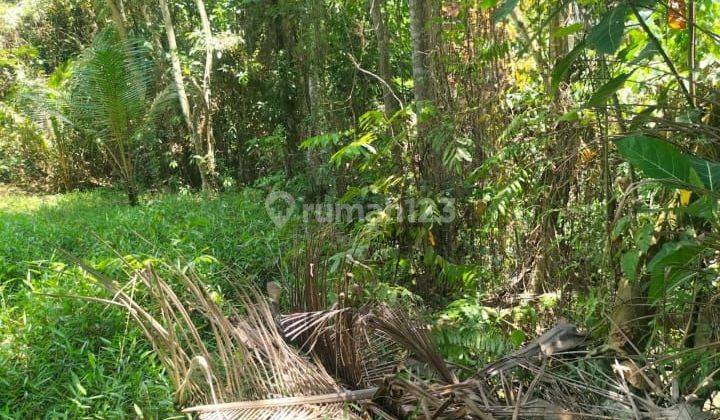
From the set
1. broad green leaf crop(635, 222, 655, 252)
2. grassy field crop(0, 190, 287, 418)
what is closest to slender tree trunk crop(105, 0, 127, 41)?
grassy field crop(0, 190, 287, 418)

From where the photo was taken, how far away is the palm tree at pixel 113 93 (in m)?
6.94

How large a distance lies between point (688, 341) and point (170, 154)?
8.81 m

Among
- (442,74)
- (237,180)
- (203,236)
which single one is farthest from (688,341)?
(237,180)

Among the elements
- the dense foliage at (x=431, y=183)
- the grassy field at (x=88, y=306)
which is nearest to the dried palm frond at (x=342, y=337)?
the dense foliage at (x=431, y=183)

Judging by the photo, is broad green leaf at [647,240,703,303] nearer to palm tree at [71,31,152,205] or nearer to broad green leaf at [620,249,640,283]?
broad green leaf at [620,249,640,283]

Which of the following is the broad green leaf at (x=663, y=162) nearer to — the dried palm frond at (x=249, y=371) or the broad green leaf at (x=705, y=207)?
the broad green leaf at (x=705, y=207)

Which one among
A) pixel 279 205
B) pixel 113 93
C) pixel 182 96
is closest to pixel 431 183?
pixel 279 205

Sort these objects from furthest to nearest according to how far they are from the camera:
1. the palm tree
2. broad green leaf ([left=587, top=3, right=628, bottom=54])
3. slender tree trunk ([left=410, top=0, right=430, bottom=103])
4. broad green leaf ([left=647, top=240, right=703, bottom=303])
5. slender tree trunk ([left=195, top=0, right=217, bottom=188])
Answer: slender tree trunk ([left=195, top=0, right=217, bottom=188]) < the palm tree < slender tree trunk ([left=410, top=0, right=430, bottom=103]) < broad green leaf ([left=587, top=3, right=628, bottom=54]) < broad green leaf ([left=647, top=240, right=703, bottom=303])

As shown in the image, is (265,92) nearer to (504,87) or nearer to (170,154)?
(170,154)

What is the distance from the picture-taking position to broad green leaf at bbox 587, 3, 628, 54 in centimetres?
158

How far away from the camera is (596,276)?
317 centimetres

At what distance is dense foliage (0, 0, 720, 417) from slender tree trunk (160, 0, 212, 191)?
38 mm

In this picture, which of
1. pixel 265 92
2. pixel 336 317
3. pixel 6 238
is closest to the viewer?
pixel 336 317

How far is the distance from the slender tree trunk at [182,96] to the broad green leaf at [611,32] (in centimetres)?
758
